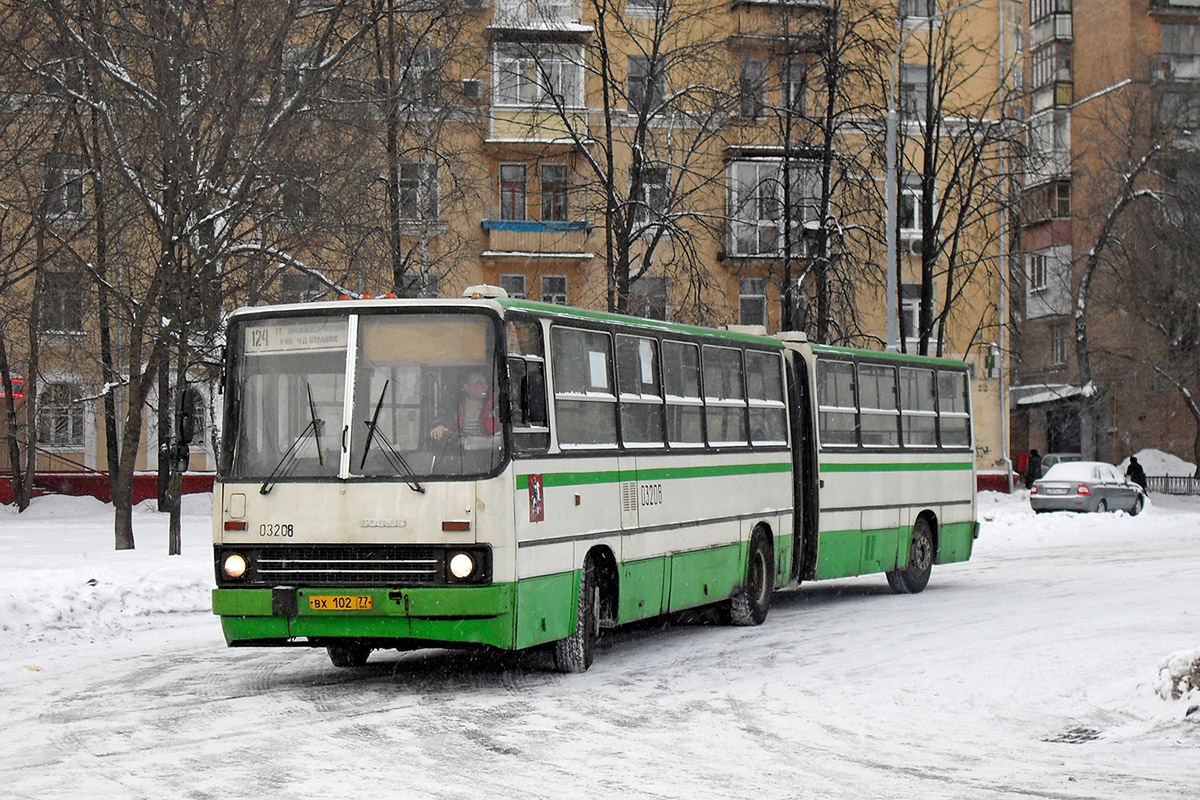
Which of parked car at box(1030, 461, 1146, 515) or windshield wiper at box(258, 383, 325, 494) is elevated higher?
windshield wiper at box(258, 383, 325, 494)

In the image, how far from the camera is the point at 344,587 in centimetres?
1270

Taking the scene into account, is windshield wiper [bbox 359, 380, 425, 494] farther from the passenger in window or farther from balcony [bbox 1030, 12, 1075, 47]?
balcony [bbox 1030, 12, 1075, 47]

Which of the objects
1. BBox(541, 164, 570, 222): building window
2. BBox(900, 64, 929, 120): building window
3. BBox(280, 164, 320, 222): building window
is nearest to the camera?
BBox(280, 164, 320, 222): building window

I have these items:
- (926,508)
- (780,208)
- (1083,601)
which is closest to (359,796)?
(1083,601)

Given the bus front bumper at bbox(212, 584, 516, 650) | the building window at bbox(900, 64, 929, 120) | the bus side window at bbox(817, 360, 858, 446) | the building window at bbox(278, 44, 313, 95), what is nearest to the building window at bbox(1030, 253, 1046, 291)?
the building window at bbox(900, 64, 929, 120)

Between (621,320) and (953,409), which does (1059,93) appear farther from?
(621,320)

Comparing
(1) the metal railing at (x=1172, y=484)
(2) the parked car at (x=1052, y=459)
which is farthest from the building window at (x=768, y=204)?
(1) the metal railing at (x=1172, y=484)

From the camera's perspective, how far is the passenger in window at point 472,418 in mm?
12781

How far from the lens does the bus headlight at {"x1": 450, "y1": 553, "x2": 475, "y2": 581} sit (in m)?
12.5

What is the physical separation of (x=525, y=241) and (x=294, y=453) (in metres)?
38.9

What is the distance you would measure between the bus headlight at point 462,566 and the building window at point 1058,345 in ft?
224

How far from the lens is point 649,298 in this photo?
148 feet

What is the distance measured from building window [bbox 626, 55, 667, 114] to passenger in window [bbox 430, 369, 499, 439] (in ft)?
75.9

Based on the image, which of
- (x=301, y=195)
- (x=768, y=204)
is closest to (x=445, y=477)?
(x=301, y=195)
